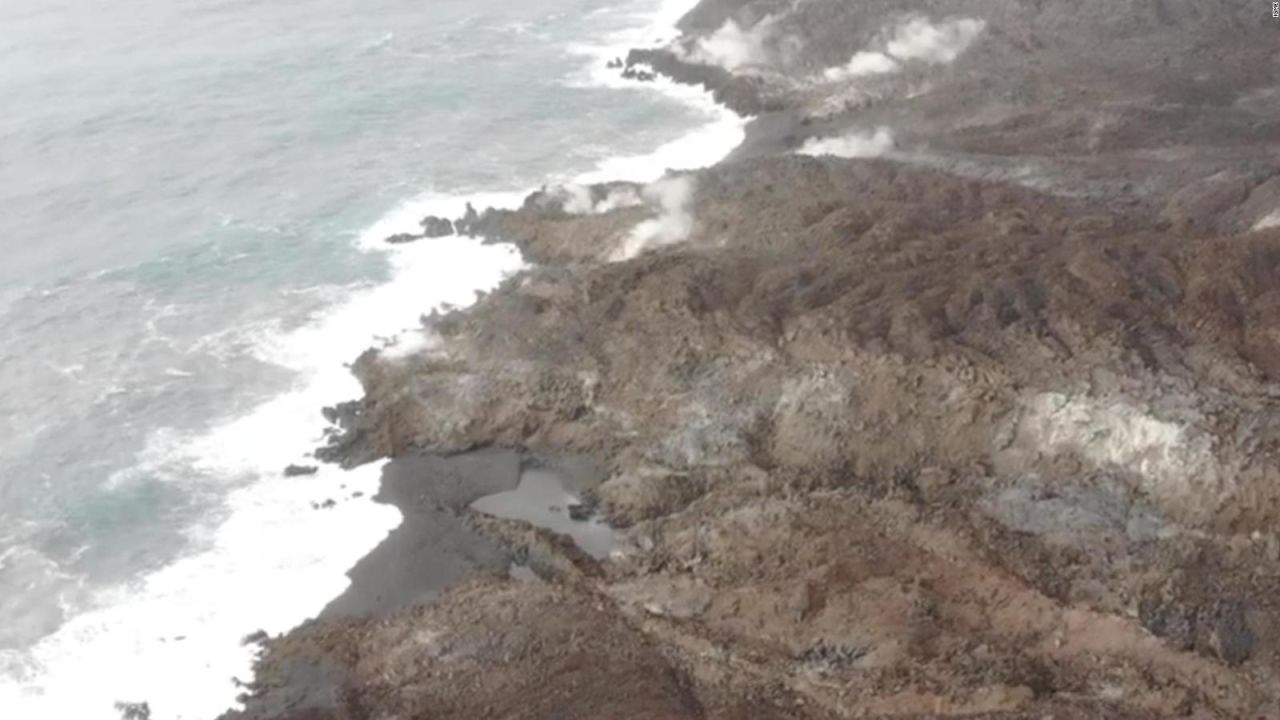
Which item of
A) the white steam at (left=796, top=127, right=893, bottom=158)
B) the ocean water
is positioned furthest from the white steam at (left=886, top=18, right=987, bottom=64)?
the white steam at (left=796, top=127, right=893, bottom=158)

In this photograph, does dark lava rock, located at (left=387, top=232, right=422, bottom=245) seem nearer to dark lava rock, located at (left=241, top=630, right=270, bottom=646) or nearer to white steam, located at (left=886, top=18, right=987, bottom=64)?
dark lava rock, located at (left=241, top=630, right=270, bottom=646)

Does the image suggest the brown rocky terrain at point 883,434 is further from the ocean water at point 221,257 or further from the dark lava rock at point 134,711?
the ocean water at point 221,257

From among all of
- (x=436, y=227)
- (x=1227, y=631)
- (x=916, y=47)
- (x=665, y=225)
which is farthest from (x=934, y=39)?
(x=1227, y=631)

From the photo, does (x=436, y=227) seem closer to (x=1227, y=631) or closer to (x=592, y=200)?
(x=592, y=200)

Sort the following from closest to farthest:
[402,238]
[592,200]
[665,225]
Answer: [665,225] → [592,200] → [402,238]

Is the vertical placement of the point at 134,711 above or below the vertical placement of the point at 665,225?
below

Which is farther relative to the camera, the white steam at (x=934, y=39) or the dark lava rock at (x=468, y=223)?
the white steam at (x=934, y=39)

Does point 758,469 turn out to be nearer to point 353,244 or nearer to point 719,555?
point 719,555

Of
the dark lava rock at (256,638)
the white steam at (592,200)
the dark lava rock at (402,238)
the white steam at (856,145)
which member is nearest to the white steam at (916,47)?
the white steam at (856,145)
